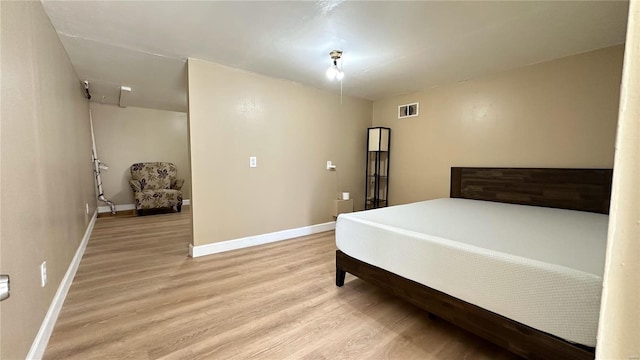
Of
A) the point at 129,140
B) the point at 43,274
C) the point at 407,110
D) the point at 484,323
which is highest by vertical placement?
the point at 407,110

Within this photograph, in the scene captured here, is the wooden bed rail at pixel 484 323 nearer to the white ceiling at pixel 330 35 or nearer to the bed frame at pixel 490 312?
the bed frame at pixel 490 312

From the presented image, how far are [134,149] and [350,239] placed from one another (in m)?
5.40

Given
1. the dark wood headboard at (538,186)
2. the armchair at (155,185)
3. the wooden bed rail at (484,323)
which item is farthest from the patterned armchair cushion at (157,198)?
the dark wood headboard at (538,186)

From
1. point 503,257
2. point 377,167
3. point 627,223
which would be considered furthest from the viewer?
point 377,167

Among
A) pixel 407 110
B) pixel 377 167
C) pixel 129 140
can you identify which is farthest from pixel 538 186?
pixel 129 140

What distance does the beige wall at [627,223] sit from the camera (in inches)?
12.0

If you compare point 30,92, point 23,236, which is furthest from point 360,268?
point 30,92

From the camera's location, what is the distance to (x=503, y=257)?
51.3 inches

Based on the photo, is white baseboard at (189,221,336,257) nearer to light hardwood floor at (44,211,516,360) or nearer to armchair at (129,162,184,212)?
light hardwood floor at (44,211,516,360)

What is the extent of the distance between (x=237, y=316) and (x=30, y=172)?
1470 millimetres

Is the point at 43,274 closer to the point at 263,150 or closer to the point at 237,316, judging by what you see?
the point at 237,316

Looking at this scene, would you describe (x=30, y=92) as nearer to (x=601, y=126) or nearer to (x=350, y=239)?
(x=350, y=239)

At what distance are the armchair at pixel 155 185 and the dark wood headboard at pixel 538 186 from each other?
5.06 meters

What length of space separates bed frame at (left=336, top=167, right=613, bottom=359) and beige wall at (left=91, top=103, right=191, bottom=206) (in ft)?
15.0
